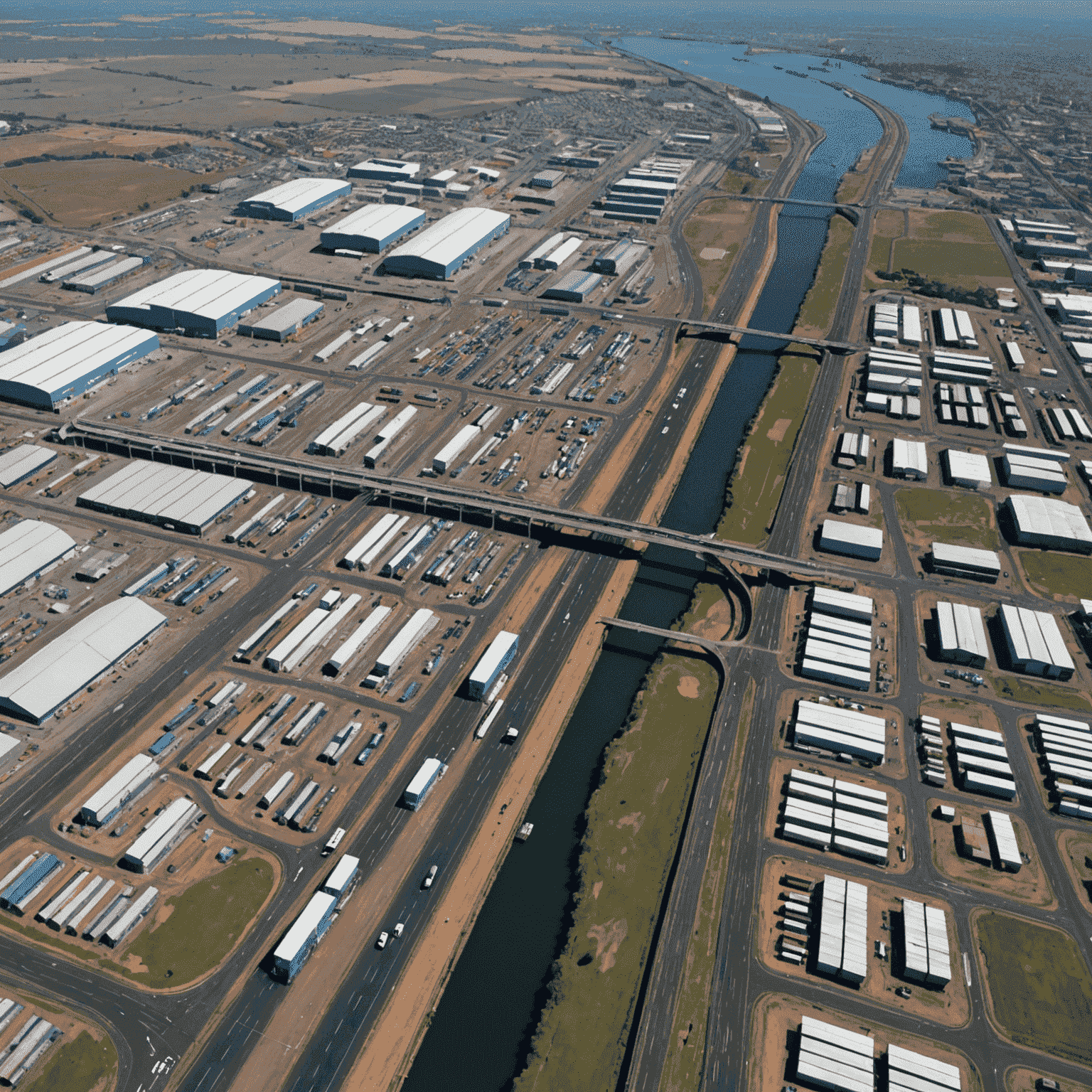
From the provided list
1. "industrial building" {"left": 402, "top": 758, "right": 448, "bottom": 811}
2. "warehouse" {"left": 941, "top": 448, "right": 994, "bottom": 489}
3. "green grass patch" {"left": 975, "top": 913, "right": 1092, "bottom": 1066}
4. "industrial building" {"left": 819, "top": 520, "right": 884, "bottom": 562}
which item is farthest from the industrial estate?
"warehouse" {"left": 941, "top": 448, "right": 994, "bottom": 489}

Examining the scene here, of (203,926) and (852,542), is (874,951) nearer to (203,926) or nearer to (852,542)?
(203,926)

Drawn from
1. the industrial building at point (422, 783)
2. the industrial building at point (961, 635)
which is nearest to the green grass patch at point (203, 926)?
the industrial building at point (422, 783)

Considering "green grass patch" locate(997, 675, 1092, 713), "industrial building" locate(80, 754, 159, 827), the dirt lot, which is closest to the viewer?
the dirt lot

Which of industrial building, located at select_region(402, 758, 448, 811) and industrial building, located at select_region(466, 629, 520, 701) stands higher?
industrial building, located at select_region(466, 629, 520, 701)

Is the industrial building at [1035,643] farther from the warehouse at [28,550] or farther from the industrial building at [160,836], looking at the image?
the warehouse at [28,550]

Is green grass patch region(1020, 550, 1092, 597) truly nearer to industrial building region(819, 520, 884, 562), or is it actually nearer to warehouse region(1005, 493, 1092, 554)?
warehouse region(1005, 493, 1092, 554)

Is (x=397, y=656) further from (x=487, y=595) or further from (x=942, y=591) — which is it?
(x=942, y=591)
